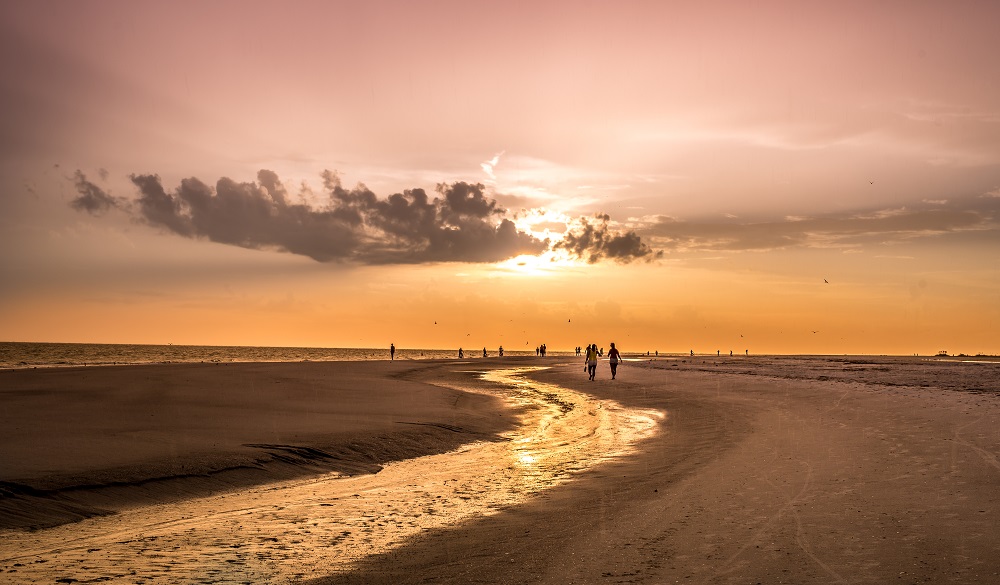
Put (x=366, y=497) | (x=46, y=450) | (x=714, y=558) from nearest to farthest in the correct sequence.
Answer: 1. (x=714, y=558)
2. (x=366, y=497)
3. (x=46, y=450)

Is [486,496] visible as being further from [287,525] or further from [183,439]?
[183,439]

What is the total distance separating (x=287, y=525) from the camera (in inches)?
350

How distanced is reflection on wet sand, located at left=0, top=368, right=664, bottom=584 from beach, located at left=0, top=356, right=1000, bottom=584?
1.7 inches

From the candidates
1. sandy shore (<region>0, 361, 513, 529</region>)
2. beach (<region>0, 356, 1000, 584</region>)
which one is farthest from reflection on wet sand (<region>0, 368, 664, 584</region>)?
sandy shore (<region>0, 361, 513, 529</region>)

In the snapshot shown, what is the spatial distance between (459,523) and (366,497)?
8.29ft

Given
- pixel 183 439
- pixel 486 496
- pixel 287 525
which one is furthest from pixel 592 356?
pixel 287 525

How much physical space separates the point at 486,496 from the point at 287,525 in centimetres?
317

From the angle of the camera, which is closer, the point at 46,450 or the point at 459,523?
the point at 459,523

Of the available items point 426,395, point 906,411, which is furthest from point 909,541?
point 426,395

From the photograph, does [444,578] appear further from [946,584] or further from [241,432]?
[241,432]

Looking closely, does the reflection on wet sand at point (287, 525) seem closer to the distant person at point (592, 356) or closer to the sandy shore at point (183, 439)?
the sandy shore at point (183, 439)

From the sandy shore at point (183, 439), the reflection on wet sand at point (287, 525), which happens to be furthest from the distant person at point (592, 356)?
the reflection on wet sand at point (287, 525)

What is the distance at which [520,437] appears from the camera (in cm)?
1911

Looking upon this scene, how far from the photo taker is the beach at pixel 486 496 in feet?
22.7
